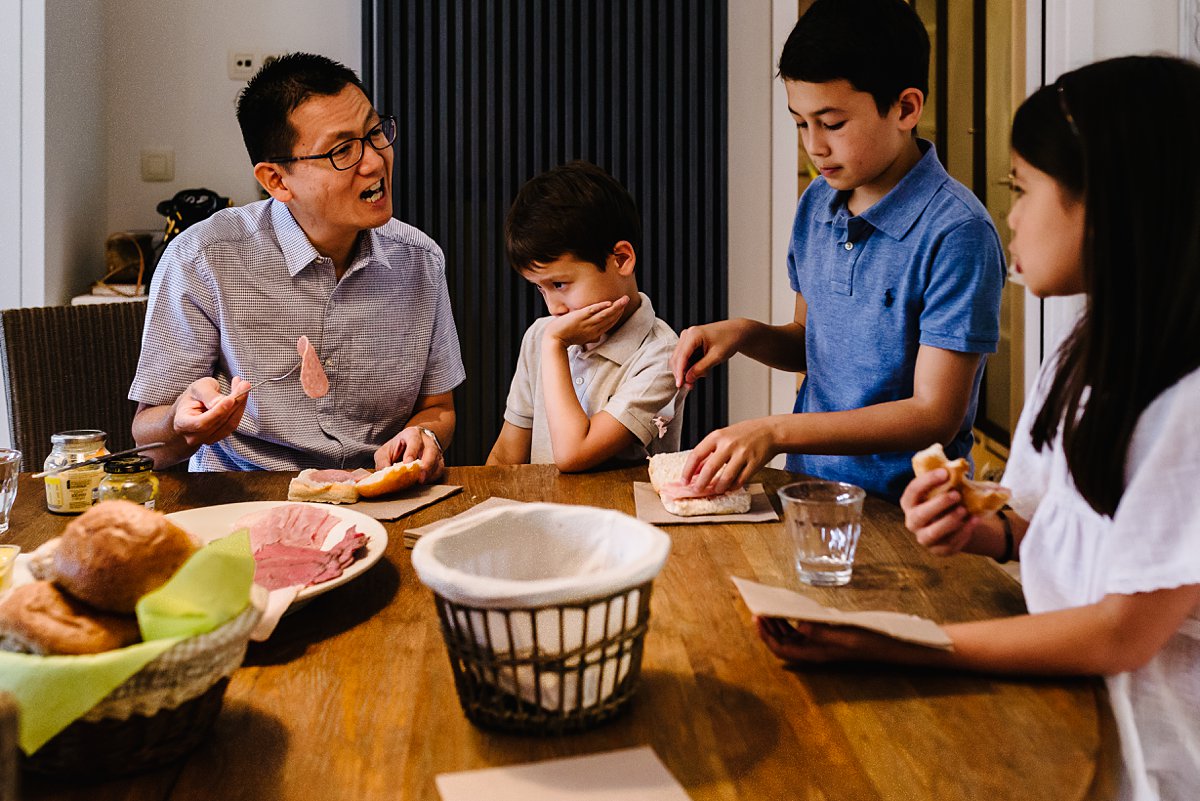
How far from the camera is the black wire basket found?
2.38ft

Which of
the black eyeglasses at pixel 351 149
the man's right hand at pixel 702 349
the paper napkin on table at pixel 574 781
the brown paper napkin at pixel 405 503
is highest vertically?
the black eyeglasses at pixel 351 149

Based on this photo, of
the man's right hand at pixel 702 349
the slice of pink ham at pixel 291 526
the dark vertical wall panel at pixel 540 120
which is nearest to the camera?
the slice of pink ham at pixel 291 526

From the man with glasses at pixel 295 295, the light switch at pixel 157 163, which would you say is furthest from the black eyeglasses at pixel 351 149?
the light switch at pixel 157 163

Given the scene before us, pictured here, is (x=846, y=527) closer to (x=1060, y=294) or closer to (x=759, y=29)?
(x=1060, y=294)

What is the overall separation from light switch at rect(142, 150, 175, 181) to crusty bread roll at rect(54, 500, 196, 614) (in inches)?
126

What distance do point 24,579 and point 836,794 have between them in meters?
0.80

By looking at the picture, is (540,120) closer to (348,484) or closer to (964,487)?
(348,484)

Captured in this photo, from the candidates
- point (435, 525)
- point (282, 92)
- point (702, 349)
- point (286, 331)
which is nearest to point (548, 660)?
point (435, 525)

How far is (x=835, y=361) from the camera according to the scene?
183cm

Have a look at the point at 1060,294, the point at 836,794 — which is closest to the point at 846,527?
the point at 1060,294

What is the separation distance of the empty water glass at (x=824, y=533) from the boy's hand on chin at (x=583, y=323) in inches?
32.5

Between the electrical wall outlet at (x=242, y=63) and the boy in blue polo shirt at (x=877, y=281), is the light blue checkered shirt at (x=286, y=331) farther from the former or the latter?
the electrical wall outlet at (x=242, y=63)

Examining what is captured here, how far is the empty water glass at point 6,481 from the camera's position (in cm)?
132

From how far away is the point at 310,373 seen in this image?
1824 millimetres
